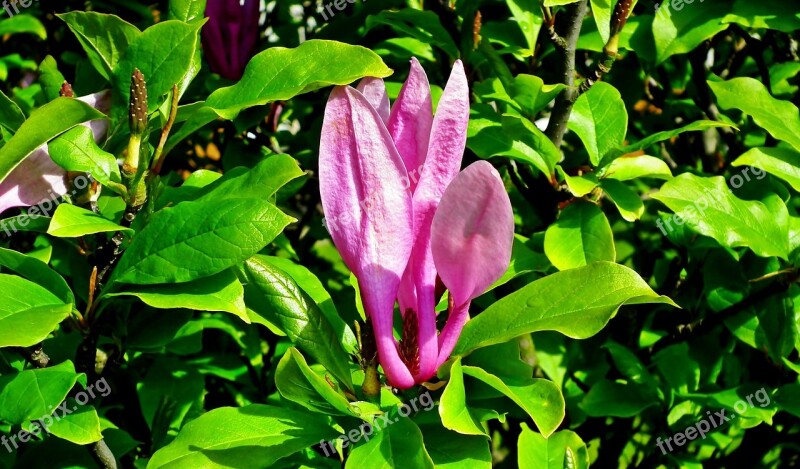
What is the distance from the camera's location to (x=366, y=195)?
3.34 feet

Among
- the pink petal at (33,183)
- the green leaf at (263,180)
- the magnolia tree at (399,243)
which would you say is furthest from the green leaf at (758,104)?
the pink petal at (33,183)

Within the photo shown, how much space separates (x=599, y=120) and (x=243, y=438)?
2.94 feet

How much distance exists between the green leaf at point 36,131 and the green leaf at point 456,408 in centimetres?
62

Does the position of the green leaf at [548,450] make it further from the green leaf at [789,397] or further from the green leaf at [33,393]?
the green leaf at [33,393]

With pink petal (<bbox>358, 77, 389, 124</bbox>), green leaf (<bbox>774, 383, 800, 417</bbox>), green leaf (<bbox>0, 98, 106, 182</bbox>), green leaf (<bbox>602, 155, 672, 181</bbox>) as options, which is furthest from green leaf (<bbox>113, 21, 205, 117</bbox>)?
green leaf (<bbox>774, 383, 800, 417</bbox>)

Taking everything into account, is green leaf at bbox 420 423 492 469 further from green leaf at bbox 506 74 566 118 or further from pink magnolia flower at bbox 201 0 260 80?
pink magnolia flower at bbox 201 0 260 80

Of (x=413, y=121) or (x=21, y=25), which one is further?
(x=21, y=25)

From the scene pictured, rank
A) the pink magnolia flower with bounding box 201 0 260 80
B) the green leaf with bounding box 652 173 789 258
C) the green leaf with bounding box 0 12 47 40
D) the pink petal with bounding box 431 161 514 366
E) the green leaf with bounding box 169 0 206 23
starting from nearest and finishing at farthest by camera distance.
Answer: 1. the pink petal with bounding box 431 161 514 366
2. the green leaf with bounding box 169 0 206 23
3. the green leaf with bounding box 652 173 789 258
4. the pink magnolia flower with bounding box 201 0 260 80
5. the green leaf with bounding box 0 12 47 40

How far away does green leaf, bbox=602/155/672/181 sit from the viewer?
1.46 meters

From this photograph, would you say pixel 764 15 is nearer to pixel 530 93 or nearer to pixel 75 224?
pixel 530 93

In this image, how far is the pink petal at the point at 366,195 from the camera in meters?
1.00

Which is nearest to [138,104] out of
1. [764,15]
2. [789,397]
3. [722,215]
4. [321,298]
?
[321,298]

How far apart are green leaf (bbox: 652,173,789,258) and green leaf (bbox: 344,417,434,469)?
65 centimetres

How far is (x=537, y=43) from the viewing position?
5.85 feet
